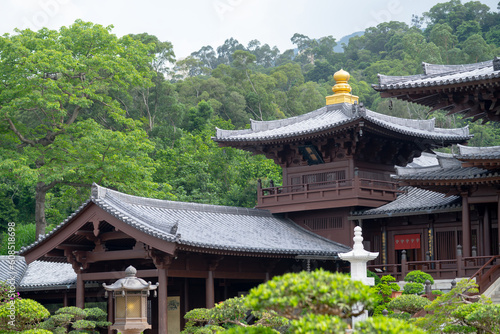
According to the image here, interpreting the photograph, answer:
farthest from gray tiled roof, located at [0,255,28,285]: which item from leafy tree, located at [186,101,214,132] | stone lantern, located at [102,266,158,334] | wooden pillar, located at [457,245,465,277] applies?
leafy tree, located at [186,101,214,132]

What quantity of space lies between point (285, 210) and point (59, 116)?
16.2m

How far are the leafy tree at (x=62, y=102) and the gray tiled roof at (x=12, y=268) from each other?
28.9ft

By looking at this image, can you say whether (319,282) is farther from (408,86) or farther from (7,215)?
(7,215)

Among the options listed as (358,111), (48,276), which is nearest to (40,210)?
(48,276)

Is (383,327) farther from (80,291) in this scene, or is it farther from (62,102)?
(62,102)

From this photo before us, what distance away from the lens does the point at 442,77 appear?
70.7 ft

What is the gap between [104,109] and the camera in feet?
163

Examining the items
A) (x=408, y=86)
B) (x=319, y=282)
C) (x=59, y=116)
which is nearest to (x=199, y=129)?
(x=59, y=116)

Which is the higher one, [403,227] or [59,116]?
[59,116]

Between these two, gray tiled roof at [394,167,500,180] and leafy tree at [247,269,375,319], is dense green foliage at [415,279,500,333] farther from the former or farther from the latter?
gray tiled roof at [394,167,500,180]

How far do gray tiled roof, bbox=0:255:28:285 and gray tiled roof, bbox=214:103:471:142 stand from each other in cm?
874

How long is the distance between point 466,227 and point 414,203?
12.2 feet

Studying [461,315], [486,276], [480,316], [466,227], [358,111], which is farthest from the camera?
[358,111]

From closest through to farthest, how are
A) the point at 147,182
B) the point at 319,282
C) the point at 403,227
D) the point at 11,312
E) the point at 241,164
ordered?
1. the point at 319,282
2. the point at 11,312
3. the point at 403,227
4. the point at 147,182
5. the point at 241,164
